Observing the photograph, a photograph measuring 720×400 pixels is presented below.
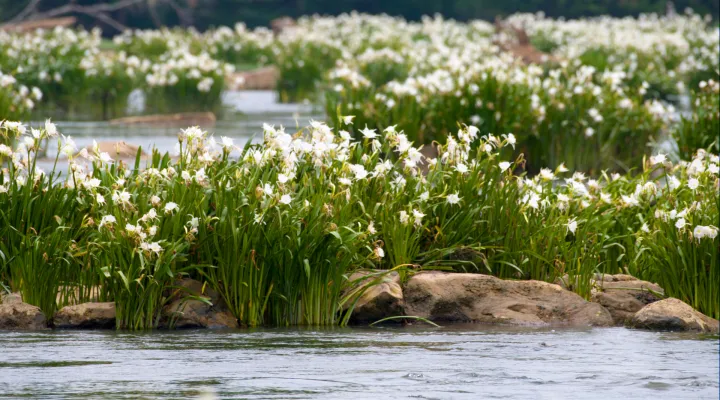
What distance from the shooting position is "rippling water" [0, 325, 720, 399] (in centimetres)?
578

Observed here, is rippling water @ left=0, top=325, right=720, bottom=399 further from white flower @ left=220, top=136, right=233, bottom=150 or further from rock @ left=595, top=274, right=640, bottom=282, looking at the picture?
white flower @ left=220, top=136, right=233, bottom=150

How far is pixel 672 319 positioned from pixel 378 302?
172 cm

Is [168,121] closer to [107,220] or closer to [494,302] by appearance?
[494,302]

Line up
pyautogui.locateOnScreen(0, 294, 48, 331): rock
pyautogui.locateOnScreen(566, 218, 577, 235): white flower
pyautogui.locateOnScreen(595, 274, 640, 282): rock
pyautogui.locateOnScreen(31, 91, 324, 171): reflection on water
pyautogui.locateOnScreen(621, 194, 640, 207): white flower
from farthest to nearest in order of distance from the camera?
1. pyautogui.locateOnScreen(31, 91, 324, 171): reflection on water
2. pyautogui.locateOnScreen(621, 194, 640, 207): white flower
3. pyautogui.locateOnScreen(595, 274, 640, 282): rock
4. pyautogui.locateOnScreen(566, 218, 577, 235): white flower
5. pyautogui.locateOnScreen(0, 294, 48, 331): rock

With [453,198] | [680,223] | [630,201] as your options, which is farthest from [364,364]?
[630,201]

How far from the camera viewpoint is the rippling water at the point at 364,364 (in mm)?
5781

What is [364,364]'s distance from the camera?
6.41 m

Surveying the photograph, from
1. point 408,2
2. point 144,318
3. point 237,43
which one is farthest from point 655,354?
point 408,2

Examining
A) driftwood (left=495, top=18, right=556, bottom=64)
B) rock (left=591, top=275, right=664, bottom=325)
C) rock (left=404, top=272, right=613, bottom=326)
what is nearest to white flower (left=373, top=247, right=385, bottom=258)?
rock (left=404, top=272, right=613, bottom=326)

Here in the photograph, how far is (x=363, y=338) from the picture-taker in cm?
729

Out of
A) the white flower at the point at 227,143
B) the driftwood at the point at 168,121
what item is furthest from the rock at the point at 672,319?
the driftwood at the point at 168,121

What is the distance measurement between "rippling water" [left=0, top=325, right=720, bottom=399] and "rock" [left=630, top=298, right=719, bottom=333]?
137 millimetres

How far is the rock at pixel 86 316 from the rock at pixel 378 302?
1402mm

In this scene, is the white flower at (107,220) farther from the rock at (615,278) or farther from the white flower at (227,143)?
the rock at (615,278)
